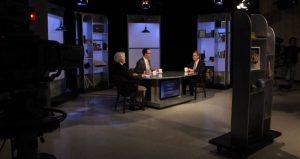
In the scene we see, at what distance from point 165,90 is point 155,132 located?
2158 mm

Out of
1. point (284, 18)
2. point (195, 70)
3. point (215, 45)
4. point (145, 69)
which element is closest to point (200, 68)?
point (195, 70)

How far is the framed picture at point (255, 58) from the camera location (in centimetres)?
377

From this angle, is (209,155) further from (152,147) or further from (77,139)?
(77,139)

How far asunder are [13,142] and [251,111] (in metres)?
3.31

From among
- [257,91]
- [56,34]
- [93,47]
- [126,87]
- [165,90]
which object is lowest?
[165,90]

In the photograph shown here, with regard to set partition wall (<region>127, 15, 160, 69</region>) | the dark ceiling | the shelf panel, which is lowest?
the shelf panel

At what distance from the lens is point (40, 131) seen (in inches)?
53.7

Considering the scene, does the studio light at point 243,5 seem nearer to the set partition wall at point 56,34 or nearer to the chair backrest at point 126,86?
the chair backrest at point 126,86

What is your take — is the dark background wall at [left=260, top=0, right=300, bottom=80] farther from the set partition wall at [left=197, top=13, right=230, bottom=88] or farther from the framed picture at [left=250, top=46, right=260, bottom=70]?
the framed picture at [left=250, top=46, right=260, bottom=70]

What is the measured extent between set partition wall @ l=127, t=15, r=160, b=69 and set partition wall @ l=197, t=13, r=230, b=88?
1451 millimetres

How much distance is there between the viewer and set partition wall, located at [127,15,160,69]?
995cm

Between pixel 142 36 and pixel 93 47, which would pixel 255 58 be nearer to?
pixel 93 47

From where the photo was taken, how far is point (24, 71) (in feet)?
3.98

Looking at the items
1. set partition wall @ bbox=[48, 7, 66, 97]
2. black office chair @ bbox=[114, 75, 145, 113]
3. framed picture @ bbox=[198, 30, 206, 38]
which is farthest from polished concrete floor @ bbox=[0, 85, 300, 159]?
framed picture @ bbox=[198, 30, 206, 38]
